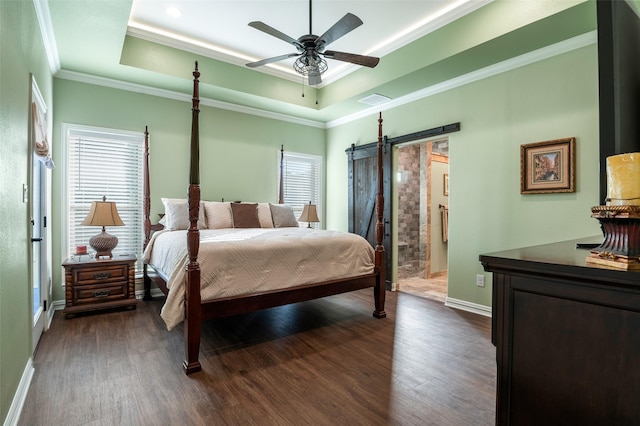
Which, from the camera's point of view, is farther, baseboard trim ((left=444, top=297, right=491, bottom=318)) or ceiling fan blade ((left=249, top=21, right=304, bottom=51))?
baseboard trim ((left=444, top=297, right=491, bottom=318))

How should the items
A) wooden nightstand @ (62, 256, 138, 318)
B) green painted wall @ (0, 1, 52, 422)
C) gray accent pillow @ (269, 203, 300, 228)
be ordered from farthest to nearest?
gray accent pillow @ (269, 203, 300, 228), wooden nightstand @ (62, 256, 138, 318), green painted wall @ (0, 1, 52, 422)

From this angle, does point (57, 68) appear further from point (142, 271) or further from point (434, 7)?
point (434, 7)

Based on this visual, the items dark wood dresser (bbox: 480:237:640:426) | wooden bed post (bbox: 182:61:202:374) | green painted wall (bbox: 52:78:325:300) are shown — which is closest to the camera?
dark wood dresser (bbox: 480:237:640:426)

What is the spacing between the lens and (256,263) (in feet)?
8.88

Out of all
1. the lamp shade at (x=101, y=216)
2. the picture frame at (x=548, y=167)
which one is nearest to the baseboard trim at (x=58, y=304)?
the lamp shade at (x=101, y=216)

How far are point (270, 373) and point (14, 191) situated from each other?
1.95 m

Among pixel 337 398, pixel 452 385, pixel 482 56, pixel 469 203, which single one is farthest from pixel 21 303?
pixel 482 56

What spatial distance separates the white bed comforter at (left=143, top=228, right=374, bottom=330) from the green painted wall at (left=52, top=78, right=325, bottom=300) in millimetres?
1259

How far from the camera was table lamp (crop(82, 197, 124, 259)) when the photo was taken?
3500 mm

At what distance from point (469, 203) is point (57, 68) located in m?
5.02

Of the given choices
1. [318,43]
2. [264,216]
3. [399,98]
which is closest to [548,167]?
[399,98]

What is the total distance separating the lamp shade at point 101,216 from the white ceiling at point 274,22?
1991 millimetres

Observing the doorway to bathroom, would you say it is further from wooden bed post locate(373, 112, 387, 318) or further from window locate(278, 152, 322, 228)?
wooden bed post locate(373, 112, 387, 318)

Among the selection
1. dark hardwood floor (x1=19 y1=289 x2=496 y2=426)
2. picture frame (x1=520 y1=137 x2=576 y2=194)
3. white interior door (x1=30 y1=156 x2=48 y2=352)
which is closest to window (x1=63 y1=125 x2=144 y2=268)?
white interior door (x1=30 y1=156 x2=48 y2=352)
